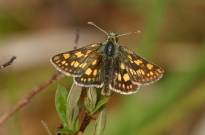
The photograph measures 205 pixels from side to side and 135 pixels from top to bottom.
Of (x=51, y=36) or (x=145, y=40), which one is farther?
(x=51, y=36)

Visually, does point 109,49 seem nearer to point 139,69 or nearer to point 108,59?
point 108,59

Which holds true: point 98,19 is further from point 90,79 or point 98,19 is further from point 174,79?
point 90,79

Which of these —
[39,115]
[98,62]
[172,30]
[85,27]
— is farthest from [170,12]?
[98,62]

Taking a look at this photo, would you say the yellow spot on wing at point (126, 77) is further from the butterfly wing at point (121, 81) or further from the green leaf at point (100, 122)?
the green leaf at point (100, 122)

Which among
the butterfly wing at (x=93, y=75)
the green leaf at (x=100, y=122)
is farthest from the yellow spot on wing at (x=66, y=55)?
the green leaf at (x=100, y=122)

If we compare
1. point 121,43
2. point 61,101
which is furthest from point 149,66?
point 121,43

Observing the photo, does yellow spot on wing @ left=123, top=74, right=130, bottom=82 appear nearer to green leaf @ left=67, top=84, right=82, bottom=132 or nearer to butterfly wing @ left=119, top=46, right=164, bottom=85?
butterfly wing @ left=119, top=46, right=164, bottom=85

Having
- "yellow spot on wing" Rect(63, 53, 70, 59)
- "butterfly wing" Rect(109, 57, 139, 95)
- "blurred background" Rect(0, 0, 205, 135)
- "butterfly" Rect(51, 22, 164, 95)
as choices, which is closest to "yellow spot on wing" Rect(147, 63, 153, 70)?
"butterfly" Rect(51, 22, 164, 95)
